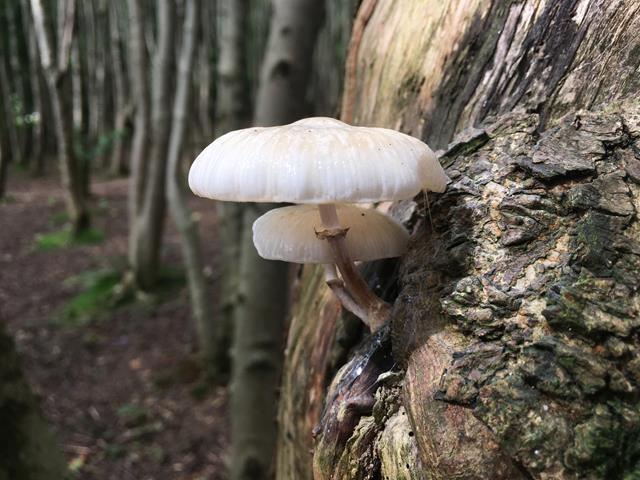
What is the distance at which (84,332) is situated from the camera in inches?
268

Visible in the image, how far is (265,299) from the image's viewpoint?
3881mm

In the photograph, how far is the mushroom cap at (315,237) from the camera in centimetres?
149

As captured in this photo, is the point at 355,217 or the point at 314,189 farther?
the point at 355,217

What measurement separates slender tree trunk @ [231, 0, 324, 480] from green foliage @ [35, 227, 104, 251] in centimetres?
787

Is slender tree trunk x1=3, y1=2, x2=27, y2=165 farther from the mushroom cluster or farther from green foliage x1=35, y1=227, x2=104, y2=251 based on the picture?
the mushroom cluster

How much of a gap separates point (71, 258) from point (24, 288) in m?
1.52

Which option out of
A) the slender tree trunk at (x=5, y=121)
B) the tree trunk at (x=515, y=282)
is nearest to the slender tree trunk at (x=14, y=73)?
the slender tree trunk at (x=5, y=121)

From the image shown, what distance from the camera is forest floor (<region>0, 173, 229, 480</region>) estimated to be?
483 centimetres

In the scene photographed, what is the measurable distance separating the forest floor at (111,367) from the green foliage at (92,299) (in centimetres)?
2

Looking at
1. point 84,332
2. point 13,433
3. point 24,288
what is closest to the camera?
point 13,433

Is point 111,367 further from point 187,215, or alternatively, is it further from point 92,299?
point 187,215

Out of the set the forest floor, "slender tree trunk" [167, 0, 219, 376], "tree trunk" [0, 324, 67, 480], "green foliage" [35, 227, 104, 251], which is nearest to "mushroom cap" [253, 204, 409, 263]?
"tree trunk" [0, 324, 67, 480]

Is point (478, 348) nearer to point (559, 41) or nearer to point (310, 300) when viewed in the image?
point (559, 41)

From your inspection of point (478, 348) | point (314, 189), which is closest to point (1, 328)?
point (314, 189)
